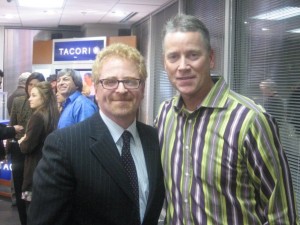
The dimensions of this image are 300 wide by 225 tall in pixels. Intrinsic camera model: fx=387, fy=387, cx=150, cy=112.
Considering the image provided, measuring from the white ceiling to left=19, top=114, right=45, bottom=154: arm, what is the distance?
7.53ft

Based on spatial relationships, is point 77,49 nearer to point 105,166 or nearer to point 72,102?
point 72,102

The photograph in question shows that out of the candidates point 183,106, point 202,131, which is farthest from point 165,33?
point 202,131

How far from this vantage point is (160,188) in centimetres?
147

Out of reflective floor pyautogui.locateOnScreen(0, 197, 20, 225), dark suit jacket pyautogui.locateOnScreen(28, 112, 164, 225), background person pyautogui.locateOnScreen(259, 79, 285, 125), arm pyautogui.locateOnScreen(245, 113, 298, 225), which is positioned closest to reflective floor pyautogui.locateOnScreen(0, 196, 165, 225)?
reflective floor pyautogui.locateOnScreen(0, 197, 20, 225)

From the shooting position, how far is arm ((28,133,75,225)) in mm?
1203

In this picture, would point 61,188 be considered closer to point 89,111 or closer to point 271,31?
point 89,111

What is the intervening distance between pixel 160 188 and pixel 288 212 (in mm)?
467

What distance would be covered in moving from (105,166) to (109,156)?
4cm

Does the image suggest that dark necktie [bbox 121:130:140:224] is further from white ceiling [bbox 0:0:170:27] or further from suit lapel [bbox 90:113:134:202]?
white ceiling [bbox 0:0:170:27]

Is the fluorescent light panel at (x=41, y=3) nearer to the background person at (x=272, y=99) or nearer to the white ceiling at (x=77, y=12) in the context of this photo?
the white ceiling at (x=77, y=12)

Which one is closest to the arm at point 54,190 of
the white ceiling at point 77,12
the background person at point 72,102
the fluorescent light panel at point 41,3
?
the background person at point 72,102

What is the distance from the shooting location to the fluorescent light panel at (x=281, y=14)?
2802 millimetres

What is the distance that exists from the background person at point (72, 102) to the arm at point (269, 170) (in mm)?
2077

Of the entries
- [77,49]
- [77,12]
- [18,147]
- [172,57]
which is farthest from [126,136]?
[77,49]
